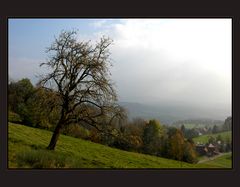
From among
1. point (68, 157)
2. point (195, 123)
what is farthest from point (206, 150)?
point (68, 157)

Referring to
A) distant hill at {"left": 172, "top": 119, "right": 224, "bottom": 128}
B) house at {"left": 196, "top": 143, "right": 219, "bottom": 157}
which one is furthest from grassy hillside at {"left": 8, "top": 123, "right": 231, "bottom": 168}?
distant hill at {"left": 172, "top": 119, "right": 224, "bottom": 128}

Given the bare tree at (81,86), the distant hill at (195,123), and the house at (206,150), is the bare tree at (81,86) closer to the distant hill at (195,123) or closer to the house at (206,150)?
the house at (206,150)

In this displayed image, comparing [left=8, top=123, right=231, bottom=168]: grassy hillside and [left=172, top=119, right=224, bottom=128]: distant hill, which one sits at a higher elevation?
[left=172, top=119, right=224, bottom=128]: distant hill

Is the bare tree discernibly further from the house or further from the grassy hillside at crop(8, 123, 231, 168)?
the house

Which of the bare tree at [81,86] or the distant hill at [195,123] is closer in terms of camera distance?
the bare tree at [81,86]

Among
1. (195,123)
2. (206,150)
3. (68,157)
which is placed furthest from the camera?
(195,123)

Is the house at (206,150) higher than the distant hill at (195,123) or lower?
lower

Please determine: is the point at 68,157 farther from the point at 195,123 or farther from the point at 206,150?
the point at 195,123

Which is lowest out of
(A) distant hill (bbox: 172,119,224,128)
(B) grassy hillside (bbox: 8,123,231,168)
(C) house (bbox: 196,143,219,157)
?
(C) house (bbox: 196,143,219,157)

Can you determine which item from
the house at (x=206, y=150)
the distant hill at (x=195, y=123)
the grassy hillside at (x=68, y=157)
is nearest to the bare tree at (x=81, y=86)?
the grassy hillside at (x=68, y=157)

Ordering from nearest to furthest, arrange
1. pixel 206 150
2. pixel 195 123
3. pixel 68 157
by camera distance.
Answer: pixel 68 157 → pixel 206 150 → pixel 195 123

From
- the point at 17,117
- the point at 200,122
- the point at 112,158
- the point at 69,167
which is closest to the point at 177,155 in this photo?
the point at 112,158

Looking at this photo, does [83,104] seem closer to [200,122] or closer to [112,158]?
[112,158]
